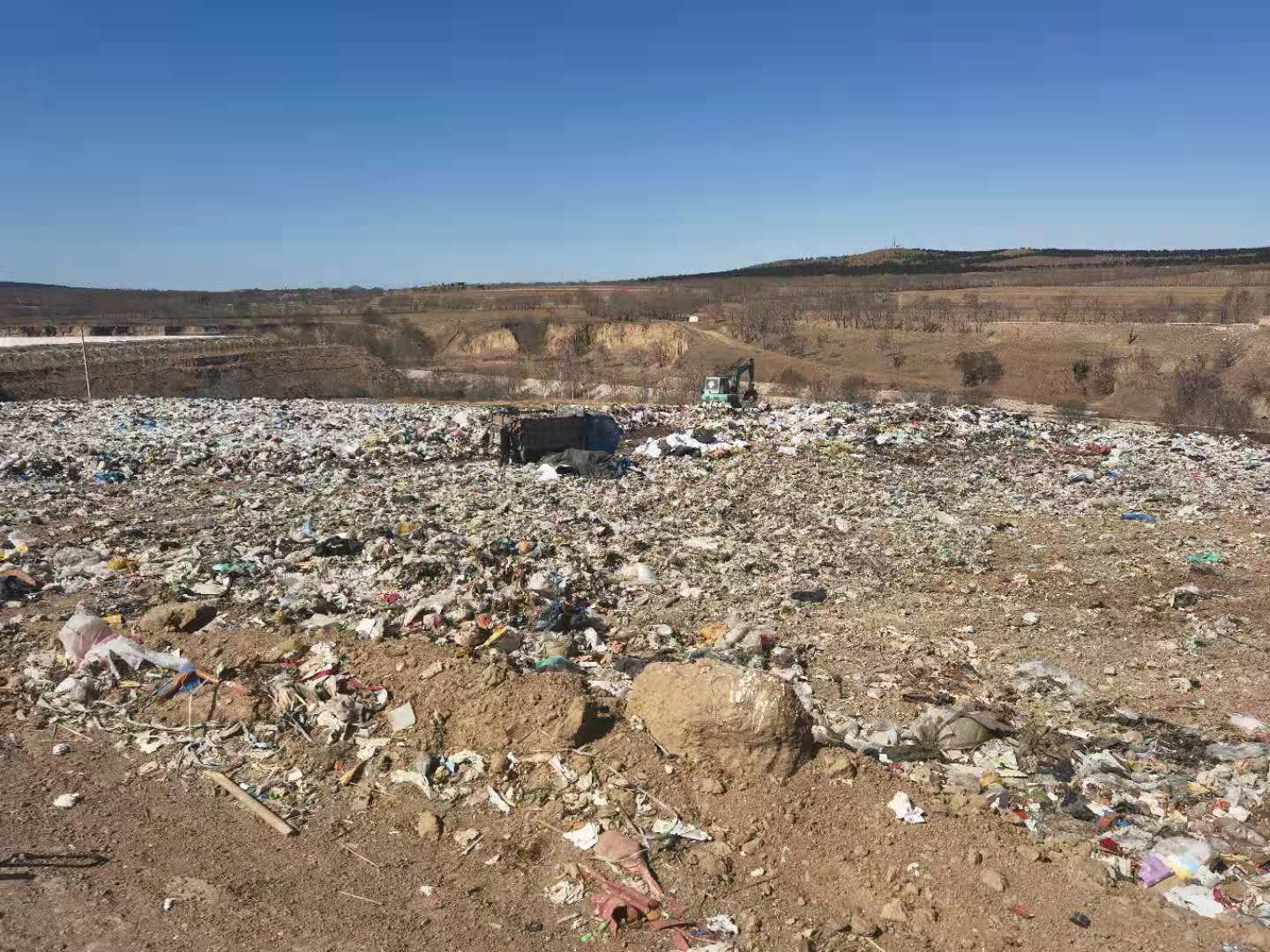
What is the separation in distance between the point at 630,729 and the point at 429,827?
1104mm

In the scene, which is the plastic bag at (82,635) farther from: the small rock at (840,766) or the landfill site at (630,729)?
the small rock at (840,766)

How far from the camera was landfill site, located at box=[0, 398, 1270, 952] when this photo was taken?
10.7 ft

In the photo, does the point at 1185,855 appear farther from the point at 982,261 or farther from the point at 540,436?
the point at 982,261

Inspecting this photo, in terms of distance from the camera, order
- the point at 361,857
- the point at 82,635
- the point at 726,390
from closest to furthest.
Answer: the point at 361,857 → the point at 82,635 → the point at 726,390

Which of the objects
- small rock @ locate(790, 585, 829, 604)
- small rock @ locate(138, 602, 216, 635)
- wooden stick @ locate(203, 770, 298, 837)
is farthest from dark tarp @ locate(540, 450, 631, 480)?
wooden stick @ locate(203, 770, 298, 837)

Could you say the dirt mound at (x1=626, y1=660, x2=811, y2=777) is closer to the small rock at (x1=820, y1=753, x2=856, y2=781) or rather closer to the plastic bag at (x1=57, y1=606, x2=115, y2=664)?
the small rock at (x1=820, y1=753, x2=856, y2=781)

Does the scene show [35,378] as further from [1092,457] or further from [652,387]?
[1092,457]

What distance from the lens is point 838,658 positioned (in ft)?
18.6

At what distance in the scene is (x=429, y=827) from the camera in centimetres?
376

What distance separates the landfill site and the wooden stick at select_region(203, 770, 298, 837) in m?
0.01

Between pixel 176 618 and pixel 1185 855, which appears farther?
pixel 176 618

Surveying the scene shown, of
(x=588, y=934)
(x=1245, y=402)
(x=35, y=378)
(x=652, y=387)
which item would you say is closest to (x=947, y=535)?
(x=588, y=934)

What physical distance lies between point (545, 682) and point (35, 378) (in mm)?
29500

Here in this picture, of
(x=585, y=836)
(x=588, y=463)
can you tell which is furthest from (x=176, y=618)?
(x=588, y=463)
